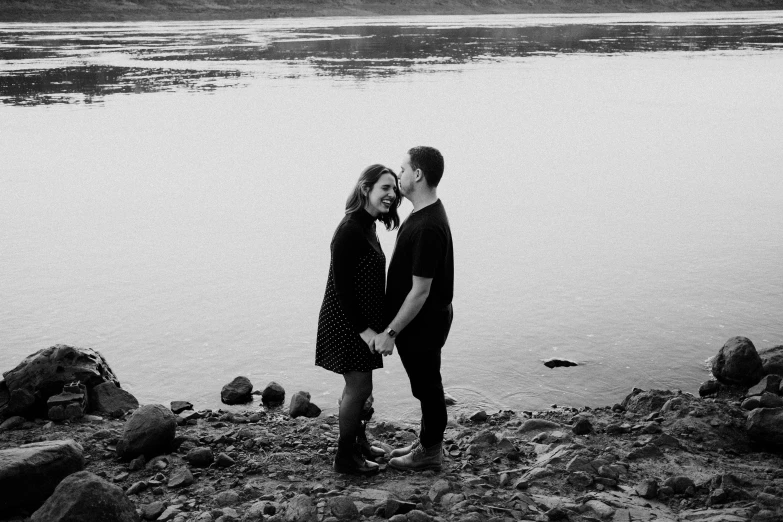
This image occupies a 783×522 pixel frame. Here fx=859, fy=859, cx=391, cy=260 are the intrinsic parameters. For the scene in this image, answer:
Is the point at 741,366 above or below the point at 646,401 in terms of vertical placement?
above

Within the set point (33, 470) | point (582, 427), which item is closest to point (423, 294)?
point (582, 427)

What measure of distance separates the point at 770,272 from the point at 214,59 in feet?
103

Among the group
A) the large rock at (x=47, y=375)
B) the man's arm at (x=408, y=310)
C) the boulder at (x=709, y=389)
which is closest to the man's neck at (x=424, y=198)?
the man's arm at (x=408, y=310)

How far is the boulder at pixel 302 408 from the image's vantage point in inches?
250

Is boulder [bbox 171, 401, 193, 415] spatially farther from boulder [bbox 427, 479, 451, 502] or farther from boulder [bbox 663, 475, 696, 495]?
boulder [bbox 663, 475, 696, 495]

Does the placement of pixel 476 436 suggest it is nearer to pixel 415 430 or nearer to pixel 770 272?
pixel 415 430

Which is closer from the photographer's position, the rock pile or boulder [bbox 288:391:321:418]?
the rock pile

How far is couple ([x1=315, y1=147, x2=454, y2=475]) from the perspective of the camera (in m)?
4.78

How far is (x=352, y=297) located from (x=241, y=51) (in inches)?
1543

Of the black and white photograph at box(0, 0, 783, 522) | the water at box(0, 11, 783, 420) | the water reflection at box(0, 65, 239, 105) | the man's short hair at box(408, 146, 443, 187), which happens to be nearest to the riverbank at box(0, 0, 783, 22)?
the water reflection at box(0, 65, 239, 105)

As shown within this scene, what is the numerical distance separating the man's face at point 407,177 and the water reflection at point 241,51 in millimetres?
21104

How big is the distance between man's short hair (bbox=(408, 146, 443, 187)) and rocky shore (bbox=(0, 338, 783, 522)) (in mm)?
1731

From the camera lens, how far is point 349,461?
199 inches

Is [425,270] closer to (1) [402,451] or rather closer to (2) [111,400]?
(1) [402,451]
